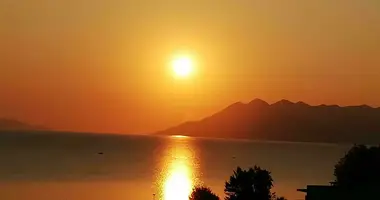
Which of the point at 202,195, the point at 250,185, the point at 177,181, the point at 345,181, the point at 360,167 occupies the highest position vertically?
the point at 177,181

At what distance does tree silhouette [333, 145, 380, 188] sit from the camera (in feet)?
189

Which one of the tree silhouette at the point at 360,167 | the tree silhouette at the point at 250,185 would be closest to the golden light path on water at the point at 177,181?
the tree silhouette at the point at 360,167

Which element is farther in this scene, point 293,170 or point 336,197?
point 293,170

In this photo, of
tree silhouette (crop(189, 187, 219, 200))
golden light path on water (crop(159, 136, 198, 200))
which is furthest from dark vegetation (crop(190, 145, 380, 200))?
golden light path on water (crop(159, 136, 198, 200))

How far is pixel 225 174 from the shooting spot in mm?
169000

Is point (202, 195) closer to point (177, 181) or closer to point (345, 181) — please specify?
point (345, 181)

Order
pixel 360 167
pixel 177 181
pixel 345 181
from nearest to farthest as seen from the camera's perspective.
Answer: pixel 345 181 → pixel 360 167 → pixel 177 181

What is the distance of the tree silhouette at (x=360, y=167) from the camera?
57.7 m

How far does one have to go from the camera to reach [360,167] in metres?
59.1

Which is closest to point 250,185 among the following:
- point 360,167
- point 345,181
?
point 345,181

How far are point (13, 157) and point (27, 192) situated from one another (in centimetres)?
9618

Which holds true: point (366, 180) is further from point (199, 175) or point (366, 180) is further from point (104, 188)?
point (199, 175)

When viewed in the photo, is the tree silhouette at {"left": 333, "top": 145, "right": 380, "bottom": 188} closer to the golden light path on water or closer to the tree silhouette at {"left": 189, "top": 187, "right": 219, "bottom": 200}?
the tree silhouette at {"left": 189, "top": 187, "right": 219, "bottom": 200}

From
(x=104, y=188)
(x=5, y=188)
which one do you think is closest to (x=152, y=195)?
(x=104, y=188)
